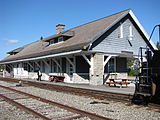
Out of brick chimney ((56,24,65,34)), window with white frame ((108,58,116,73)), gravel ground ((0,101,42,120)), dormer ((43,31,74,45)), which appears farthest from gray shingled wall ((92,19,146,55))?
brick chimney ((56,24,65,34))

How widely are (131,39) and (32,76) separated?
15.7 m

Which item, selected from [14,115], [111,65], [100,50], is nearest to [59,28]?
[111,65]

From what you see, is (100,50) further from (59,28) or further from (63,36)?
(59,28)


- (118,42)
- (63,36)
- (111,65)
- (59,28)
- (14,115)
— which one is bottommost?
(14,115)

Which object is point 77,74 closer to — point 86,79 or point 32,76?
point 86,79

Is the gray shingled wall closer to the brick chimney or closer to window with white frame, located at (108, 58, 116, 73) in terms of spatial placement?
window with white frame, located at (108, 58, 116, 73)

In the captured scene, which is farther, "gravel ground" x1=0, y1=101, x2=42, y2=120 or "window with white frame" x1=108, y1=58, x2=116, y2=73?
"window with white frame" x1=108, y1=58, x2=116, y2=73

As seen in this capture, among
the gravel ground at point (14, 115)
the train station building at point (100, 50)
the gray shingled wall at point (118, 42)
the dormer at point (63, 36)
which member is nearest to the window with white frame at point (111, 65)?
the train station building at point (100, 50)

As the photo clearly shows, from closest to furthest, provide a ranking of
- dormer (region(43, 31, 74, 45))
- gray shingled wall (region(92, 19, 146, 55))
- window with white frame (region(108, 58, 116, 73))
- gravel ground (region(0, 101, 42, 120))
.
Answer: gravel ground (region(0, 101, 42, 120)), gray shingled wall (region(92, 19, 146, 55)), window with white frame (region(108, 58, 116, 73)), dormer (region(43, 31, 74, 45))

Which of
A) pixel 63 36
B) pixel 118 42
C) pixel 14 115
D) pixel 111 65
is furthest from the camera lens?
pixel 63 36

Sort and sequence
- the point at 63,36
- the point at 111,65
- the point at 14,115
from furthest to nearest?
1. the point at 63,36
2. the point at 111,65
3. the point at 14,115

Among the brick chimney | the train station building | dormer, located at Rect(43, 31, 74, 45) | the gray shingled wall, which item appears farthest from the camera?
the brick chimney

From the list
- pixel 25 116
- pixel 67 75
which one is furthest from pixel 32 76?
pixel 25 116

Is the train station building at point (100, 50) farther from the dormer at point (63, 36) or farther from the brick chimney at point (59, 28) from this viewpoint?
the brick chimney at point (59, 28)
